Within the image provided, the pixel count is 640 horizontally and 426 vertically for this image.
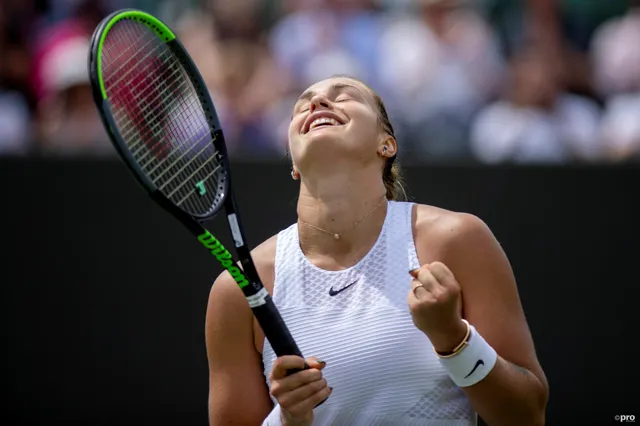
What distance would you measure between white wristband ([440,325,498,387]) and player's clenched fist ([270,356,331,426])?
1.15 ft

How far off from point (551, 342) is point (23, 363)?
255 centimetres

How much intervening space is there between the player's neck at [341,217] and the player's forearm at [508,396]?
569mm

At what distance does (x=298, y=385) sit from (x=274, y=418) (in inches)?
10.3

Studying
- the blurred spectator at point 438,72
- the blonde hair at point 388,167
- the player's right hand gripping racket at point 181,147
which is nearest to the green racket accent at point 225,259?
the player's right hand gripping racket at point 181,147

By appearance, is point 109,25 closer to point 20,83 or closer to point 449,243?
point 449,243

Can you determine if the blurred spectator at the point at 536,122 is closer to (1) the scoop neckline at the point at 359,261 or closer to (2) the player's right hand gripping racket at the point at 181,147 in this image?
(1) the scoop neckline at the point at 359,261

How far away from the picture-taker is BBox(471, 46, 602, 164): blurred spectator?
238 inches

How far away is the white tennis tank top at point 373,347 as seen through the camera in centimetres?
296

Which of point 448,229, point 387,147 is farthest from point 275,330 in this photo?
point 387,147

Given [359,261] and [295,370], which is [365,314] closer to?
[359,261]

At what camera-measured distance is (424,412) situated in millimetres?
2980

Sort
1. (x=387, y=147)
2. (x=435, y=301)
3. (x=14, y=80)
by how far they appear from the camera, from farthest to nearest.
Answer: (x=14, y=80) < (x=387, y=147) < (x=435, y=301)

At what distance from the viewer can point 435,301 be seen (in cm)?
263

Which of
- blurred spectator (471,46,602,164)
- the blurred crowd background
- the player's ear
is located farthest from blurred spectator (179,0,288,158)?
the player's ear
